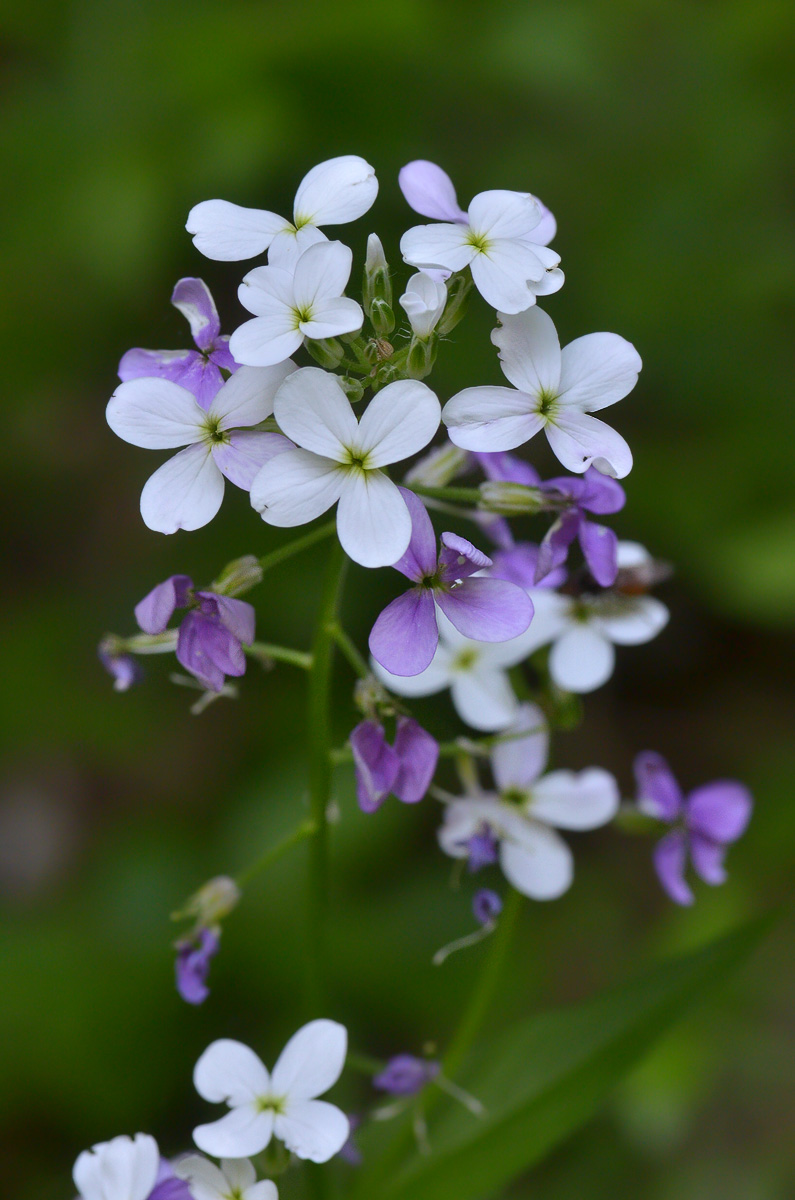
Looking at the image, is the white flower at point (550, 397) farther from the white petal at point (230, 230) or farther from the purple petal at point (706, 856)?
the purple petal at point (706, 856)

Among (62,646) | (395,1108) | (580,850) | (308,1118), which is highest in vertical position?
(308,1118)

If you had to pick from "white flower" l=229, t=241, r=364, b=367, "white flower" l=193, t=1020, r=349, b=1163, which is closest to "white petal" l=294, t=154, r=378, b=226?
"white flower" l=229, t=241, r=364, b=367

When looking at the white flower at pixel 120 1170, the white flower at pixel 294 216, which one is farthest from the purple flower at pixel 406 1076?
the white flower at pixel 294 216

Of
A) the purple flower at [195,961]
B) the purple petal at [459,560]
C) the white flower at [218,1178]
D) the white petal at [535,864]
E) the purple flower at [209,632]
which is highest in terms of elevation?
the purple petal at [459,560]

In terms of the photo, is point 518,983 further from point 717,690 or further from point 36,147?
point 36,147

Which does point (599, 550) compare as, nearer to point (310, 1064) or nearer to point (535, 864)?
point (535, 864)

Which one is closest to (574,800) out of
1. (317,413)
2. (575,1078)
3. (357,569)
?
(575,1078)

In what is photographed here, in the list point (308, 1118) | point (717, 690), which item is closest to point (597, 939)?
point (717, 690)
